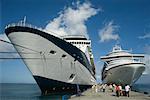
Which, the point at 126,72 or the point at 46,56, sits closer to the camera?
the point at 46,56

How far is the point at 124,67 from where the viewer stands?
4238cm

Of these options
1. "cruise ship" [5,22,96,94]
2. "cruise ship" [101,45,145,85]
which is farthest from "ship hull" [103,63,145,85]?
"cruise ship" [5,22,96,94]

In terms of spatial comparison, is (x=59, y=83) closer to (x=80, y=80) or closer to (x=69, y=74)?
(x=69, y=74)

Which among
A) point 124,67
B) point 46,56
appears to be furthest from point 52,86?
point 124,67

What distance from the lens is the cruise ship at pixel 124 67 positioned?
42.3m

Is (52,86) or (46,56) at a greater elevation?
(46,56)

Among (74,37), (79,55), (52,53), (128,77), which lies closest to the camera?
(52,53)

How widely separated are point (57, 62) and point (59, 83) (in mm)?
2895

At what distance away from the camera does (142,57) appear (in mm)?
50188

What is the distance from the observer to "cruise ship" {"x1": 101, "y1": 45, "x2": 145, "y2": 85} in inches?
1667

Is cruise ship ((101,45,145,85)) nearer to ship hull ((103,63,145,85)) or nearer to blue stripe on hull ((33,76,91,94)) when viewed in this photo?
ship hull ((103,63,145,85))

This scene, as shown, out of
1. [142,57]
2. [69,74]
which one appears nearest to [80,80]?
[69,74]

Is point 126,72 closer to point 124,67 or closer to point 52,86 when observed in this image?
point 124,67

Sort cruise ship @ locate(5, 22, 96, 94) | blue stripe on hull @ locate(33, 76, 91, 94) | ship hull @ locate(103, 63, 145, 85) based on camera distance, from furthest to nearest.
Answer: ship hull @ locate(103, 63, 145, 85)
blue stripe on hull @ locate(33, 76, 91, 94)
cruise ship @ locate(5, 22, 96, 94)
